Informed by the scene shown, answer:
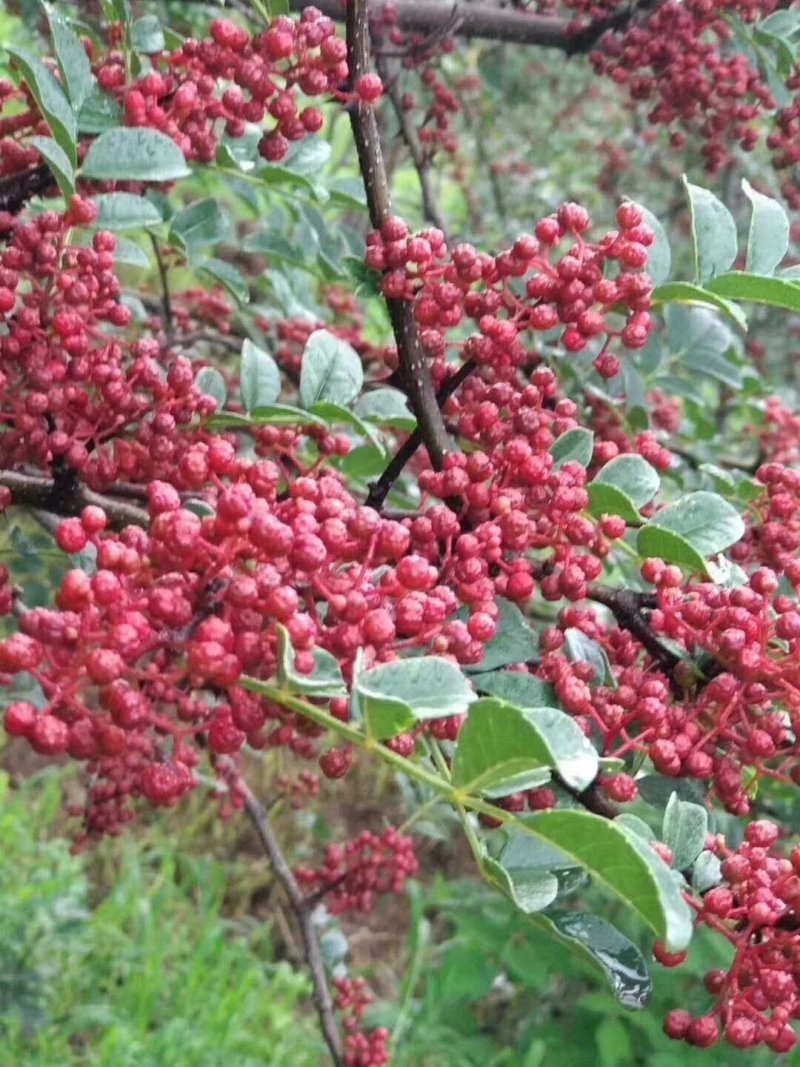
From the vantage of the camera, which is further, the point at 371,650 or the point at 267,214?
the point at 267,214

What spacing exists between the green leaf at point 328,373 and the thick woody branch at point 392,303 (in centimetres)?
10

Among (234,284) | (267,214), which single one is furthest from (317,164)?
(267,214)

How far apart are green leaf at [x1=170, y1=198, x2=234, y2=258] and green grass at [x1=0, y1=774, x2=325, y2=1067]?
1.52 meters

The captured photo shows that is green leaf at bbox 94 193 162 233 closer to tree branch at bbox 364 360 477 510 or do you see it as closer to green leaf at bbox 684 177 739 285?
tree branch at bbox 364 360 477 510

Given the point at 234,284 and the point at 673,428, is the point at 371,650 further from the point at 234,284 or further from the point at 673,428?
the point at 673,428

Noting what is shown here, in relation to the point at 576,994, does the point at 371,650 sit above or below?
above

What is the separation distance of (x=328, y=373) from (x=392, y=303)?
0.38ft

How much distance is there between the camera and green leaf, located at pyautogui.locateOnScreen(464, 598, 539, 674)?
0.73 m

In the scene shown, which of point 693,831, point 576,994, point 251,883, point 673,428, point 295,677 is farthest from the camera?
point 251,883

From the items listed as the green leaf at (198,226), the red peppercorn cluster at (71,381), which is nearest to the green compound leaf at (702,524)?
the red peppercorn cluster at (71,381)

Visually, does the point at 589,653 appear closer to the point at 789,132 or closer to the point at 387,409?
the point at 387,409

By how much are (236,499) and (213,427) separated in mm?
307

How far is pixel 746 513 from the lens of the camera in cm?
95

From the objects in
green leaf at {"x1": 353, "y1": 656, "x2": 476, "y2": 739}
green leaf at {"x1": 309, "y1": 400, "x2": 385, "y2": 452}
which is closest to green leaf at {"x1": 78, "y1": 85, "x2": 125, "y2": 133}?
green leaf at {"x1": 309, "y1": 400, "x2": 385, "y2": 452}
